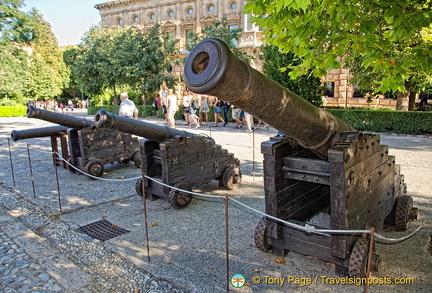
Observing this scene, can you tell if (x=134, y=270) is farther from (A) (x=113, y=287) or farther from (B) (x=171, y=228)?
(B) (x=171, y=228)

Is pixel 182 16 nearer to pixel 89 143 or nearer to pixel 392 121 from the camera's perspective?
pixel 392 121

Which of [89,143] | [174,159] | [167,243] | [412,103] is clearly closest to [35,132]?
[89,143]

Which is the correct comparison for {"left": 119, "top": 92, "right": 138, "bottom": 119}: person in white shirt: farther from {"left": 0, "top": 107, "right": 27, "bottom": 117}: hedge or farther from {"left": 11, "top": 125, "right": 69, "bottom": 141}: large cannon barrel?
{"left": 0, "top": 107, "right": 27, "bottom": 117}: hedge

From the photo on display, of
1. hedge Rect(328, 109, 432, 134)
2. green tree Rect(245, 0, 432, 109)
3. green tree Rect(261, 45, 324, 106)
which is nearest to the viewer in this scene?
green tree Rect(245, 0, 432, 109)

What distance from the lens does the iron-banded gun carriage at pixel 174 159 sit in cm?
618

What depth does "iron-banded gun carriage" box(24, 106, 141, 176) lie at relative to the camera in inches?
340

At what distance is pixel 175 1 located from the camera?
4525cm

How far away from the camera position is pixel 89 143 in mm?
8820

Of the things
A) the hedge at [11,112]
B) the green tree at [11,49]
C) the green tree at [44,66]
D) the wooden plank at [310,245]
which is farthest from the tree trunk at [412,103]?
the green tree at [44,66]

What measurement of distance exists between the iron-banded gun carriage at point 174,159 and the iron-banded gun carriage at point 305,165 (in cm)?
237

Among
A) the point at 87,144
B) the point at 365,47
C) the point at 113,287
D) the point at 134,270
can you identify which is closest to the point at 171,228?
the point at 134,270

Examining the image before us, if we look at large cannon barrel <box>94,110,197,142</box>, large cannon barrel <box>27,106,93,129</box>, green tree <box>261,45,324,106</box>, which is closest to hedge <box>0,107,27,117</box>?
green tree <box>261,45,324,106</box>

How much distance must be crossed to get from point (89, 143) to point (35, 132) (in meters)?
1.45

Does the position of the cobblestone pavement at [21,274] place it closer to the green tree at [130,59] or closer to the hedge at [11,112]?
the green tree at [130,59]
